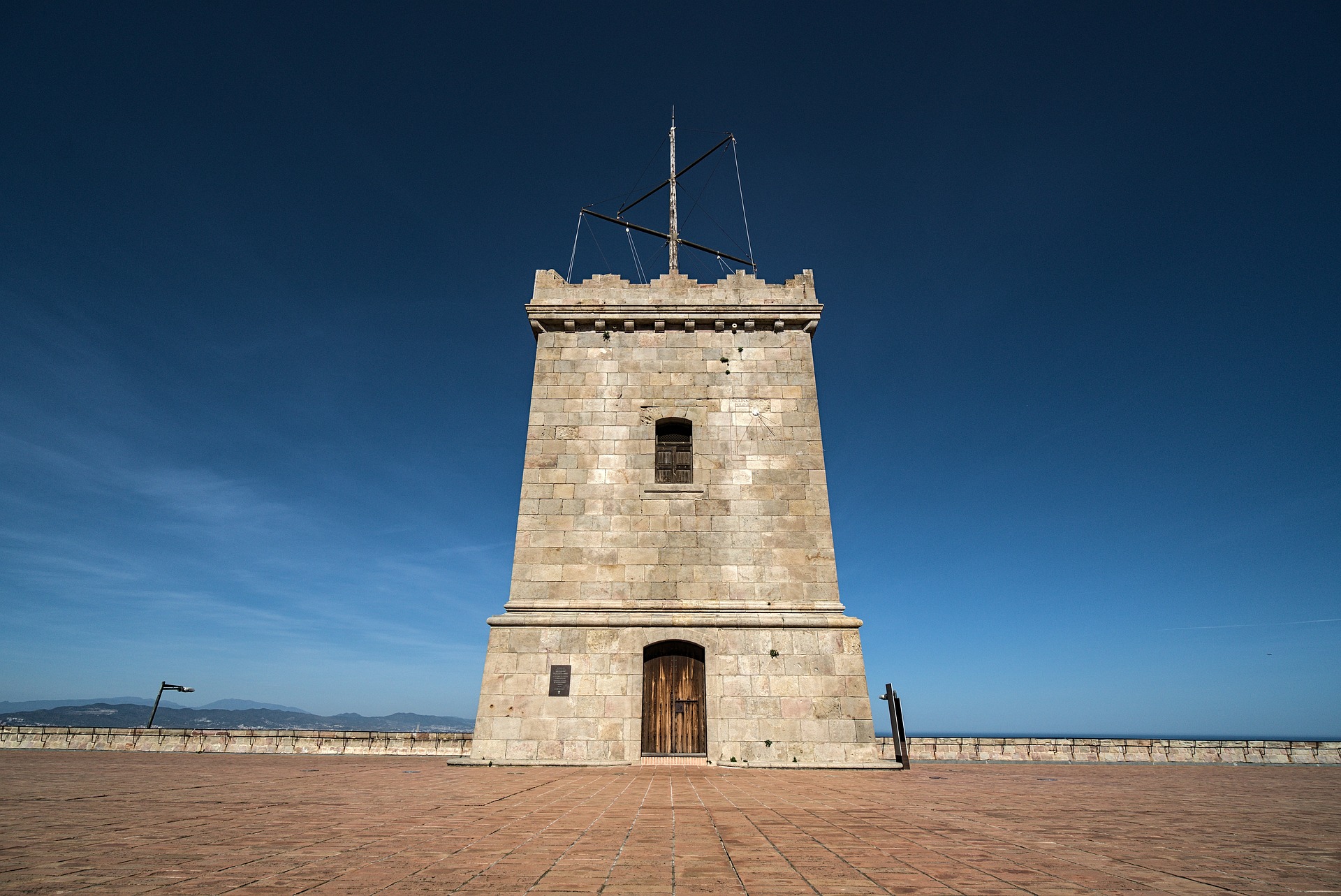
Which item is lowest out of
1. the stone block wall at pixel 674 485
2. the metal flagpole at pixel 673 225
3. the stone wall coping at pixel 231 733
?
the stone wall coping at pixel 231 733

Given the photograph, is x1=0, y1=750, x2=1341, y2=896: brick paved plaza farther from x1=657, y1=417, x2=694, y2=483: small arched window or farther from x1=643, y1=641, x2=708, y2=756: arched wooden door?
x1=657, y1=417, x2=694, y2=483: small arched window

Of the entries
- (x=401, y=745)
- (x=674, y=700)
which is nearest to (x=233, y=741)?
(x=401, y=745)

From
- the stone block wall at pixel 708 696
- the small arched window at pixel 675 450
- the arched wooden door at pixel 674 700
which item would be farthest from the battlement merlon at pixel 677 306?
the arched wooden door at pixel 674 700

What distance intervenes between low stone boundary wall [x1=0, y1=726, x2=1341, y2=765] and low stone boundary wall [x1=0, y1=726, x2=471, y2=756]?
0.05 ft

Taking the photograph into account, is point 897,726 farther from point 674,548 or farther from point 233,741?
point 233,741

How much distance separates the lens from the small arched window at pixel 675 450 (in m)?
13.3

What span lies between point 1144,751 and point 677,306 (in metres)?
15.0

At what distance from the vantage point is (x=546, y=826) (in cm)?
471

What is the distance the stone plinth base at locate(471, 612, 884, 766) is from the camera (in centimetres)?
1084

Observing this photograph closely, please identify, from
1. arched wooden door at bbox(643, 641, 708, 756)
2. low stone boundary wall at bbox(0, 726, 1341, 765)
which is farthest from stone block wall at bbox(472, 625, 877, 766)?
low stone boundary wall at bbox(0, 726, 1341, 765)

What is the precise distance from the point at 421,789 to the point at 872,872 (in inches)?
222

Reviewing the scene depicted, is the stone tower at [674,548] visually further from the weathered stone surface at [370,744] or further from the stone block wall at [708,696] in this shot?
the weathered stone surface at [370,744]

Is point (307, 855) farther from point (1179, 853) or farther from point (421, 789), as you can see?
point (1179, 853)

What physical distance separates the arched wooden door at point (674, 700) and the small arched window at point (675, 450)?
3599mm
